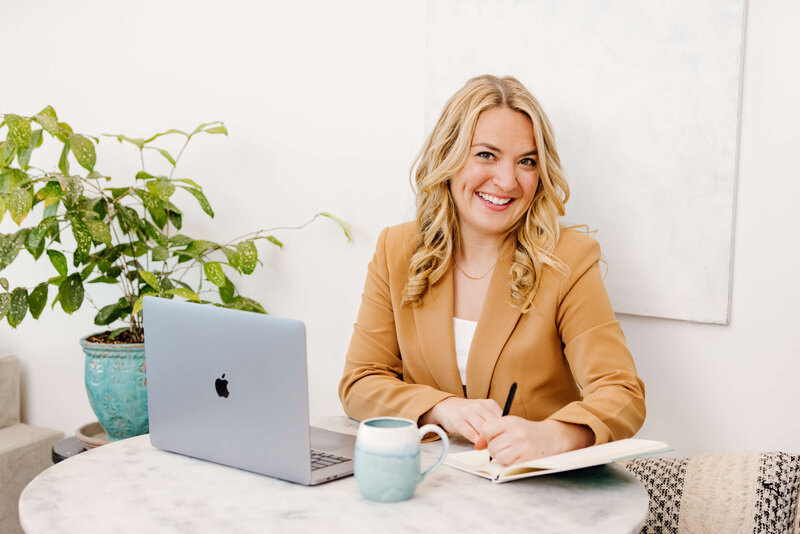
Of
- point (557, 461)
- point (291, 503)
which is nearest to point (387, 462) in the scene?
point (291, 503)

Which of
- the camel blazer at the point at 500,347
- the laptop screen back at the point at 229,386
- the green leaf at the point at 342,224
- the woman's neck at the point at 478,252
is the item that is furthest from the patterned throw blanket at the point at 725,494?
the green leaf at the point at 342,224

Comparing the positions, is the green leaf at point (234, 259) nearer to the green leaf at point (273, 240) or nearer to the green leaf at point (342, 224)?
the green leaf at point (273, 240)

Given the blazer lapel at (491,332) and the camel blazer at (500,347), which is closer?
the camel blazer at (500,347)

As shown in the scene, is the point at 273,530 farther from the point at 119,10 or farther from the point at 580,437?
the point at 119,10

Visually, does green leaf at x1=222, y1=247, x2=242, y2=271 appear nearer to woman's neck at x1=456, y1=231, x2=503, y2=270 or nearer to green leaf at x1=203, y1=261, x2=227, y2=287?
green leaf at x1=203, y1=261, x2=227, y2=287

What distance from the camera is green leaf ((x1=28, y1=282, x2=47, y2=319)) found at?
2.29 metres

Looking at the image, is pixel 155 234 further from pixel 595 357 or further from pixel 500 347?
pixel 595 357

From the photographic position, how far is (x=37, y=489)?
1154mm

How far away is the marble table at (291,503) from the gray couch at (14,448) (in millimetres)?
1526

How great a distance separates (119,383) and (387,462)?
55.5 inches

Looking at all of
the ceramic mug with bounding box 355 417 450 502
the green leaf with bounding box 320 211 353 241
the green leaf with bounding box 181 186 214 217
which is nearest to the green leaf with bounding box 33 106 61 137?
the green leaf with bounding box 181 186 214 217

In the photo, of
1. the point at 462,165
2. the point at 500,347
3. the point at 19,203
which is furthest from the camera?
the point at 19,203

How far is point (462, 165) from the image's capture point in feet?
5.73

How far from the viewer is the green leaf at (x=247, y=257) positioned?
220 cm
